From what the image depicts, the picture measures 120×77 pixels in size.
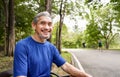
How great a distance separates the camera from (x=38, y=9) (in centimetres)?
2783

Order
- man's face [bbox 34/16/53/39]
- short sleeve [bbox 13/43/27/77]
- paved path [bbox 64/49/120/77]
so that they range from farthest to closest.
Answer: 1. paved path [bbox 64/49/120/77]
2. man's face [bbox 34/16/53/39]
3. short sleeve [bbox 13/43/27/77]

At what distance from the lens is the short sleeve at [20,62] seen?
384 cm

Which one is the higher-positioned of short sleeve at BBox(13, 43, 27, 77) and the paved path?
short sleeve at BBox(13, 43, 27, 77)

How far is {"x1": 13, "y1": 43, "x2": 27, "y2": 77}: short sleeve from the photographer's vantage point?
12.6 ft

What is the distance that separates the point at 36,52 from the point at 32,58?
10 cm

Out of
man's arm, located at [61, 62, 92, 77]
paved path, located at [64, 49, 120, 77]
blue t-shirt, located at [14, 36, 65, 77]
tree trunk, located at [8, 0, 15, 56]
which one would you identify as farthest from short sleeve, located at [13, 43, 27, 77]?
tree trunk, located at [8, 0, 15, 56]

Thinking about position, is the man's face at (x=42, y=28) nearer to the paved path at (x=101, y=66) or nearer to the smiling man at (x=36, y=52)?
the smiling man at (x=36, y=52)

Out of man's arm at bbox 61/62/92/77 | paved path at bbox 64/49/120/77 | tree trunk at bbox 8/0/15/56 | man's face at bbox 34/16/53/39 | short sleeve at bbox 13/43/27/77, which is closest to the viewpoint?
short sleeve at bbox 13/43/27/77

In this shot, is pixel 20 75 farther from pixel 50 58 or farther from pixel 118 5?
pixel 118 5

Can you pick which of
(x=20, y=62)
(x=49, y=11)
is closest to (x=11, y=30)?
(x=49, y=11)

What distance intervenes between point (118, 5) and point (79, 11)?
892 cm

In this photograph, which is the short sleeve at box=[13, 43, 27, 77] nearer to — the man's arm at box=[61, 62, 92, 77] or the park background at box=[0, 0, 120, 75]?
the man's arm at box=[61, 62, 92, 77]

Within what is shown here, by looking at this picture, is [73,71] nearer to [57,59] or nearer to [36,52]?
[57,59]

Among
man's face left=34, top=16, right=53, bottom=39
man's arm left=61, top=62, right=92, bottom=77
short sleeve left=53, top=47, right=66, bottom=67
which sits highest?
man's face left=34, top=16, right=53, bottom=39
